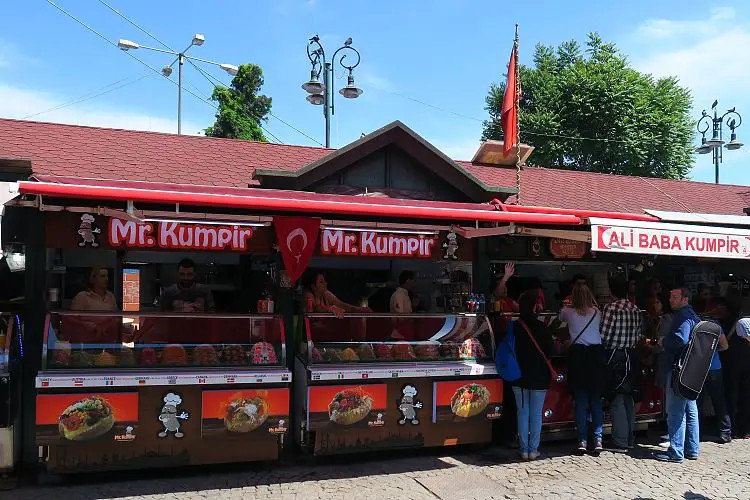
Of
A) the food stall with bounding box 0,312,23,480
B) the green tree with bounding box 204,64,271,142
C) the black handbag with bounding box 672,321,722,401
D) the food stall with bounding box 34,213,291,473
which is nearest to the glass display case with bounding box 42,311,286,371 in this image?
the food stall with bounding box 34,213,291,473

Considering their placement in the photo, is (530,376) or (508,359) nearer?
(530,376)

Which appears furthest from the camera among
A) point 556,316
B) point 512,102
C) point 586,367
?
point 512,102

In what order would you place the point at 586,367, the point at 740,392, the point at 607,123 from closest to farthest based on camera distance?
the point at 586,367 < the point at 740,392 < the point at 607,123

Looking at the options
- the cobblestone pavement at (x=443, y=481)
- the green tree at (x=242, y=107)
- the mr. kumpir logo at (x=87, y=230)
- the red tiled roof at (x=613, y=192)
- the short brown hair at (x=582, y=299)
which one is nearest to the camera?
the cobblestone pavement at (x=443, y=481)

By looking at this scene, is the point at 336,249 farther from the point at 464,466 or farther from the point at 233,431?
the point at 464,466

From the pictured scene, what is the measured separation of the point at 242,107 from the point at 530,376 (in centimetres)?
3096

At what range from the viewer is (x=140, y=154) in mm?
7816

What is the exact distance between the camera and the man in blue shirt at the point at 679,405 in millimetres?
6129

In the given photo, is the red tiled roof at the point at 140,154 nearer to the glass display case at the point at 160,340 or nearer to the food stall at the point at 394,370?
the glass display case at the point at 160,340

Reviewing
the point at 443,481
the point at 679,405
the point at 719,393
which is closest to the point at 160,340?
the point at 443,481

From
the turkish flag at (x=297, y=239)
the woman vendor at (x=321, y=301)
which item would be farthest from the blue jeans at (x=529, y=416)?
the turkish flag at (x=297, y=239)

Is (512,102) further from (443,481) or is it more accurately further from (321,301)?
(443,481)

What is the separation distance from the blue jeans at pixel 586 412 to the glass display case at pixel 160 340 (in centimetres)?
327

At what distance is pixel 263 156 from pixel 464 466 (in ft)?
17.3
